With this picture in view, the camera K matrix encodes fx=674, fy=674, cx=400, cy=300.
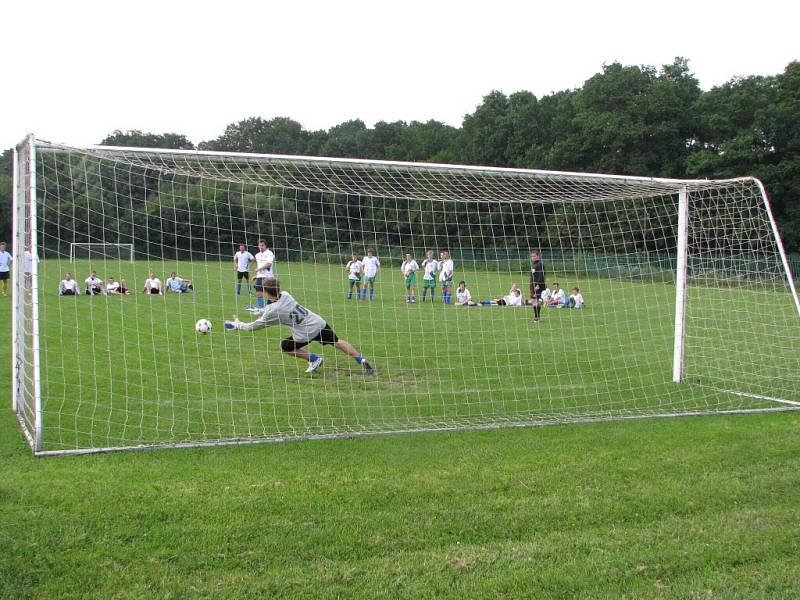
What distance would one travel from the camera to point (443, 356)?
35.2 ft

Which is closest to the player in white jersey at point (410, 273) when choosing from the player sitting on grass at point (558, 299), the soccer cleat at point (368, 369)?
the player sitting on grass at point (558, 299)

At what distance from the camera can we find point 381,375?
9.25 metres

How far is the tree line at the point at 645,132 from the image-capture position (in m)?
40.5

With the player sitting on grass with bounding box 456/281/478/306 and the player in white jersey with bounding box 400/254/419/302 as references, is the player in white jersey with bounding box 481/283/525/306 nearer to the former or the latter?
the player sitting on grass with bounding box 456/281/478/306

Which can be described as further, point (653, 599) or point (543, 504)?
point (543, 504)

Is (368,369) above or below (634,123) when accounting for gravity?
below

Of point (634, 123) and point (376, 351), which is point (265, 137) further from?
point (376, 351)

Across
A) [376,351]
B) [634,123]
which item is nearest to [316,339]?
[376,351]

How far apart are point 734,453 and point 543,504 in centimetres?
230

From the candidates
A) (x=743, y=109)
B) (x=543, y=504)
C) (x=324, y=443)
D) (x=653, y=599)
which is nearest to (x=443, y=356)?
(x=324, y=443)

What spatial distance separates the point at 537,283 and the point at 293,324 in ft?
28.1

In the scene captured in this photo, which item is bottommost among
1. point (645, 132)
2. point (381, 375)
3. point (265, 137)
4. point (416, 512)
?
point (416, 512)

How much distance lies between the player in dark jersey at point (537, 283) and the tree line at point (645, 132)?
2616cm

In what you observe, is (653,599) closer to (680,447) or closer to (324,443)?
(680,447)
